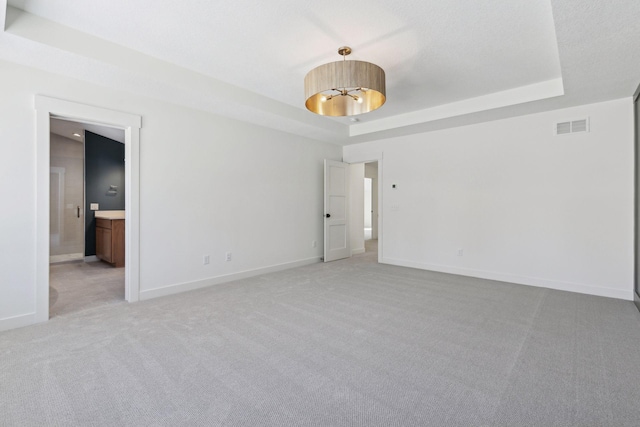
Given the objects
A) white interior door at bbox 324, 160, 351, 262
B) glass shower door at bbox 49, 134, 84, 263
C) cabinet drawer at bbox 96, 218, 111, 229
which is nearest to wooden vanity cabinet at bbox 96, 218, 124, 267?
cabinet drawer at bbox 96, 218, 111, 229

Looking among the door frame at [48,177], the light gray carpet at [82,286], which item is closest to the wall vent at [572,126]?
the door frame at [48,177]

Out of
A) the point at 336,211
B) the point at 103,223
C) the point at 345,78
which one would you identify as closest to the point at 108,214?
the point at 103,223

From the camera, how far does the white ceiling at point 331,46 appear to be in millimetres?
2279

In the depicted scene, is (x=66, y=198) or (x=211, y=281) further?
(x=66, y=198)

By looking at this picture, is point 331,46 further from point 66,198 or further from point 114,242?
point 66,198

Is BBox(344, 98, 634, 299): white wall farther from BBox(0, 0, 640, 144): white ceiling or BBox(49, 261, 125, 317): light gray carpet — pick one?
BBox(49, 261, 125, 317): light gray carpet

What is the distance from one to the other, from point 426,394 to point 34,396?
229cm

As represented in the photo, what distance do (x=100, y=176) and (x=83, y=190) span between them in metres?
0.44

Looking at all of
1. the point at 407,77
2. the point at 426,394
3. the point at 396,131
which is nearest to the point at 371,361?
the point at 426,394

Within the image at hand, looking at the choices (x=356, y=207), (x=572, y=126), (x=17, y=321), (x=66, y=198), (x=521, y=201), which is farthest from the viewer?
(x=356, y=207)

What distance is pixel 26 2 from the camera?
226cm

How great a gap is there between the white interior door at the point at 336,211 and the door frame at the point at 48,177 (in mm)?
3236

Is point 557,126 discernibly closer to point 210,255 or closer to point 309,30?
point 309,30

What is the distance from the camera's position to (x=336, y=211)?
6195 millimetres
